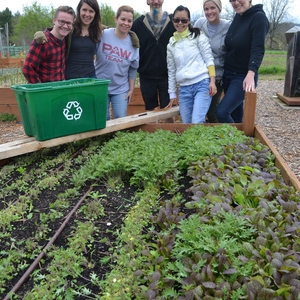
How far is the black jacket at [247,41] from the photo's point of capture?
345 cm

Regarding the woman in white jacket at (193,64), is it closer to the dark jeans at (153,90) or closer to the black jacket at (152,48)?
the black jacket at (152,48)

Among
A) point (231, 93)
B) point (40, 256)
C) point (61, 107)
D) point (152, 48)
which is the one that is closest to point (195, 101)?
point (231, 93)

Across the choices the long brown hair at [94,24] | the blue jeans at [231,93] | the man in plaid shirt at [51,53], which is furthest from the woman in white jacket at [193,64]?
the man in plaid shirt at [51,53]

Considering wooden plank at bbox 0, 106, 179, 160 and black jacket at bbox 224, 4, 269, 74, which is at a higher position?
black jacket at bbox 224, 4, 269, 74

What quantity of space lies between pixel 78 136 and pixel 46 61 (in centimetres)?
81

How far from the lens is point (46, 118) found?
326cm

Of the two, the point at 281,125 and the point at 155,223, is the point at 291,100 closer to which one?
the point at 281,125

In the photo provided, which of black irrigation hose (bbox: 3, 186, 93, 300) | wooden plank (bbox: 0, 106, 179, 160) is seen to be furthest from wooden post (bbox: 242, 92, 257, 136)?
black irrigation hose (bbox: 3, 186, 93, 300)

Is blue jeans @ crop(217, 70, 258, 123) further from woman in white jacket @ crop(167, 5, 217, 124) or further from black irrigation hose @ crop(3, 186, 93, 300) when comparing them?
black irrigation hose @ crop(3, 186, 93, 300)

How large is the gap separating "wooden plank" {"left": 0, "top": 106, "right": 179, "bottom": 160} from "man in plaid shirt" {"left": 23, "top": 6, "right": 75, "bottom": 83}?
26.1 inches

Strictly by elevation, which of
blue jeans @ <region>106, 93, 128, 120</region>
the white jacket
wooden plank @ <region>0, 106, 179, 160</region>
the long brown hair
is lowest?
wooden plank @ <region>0, 106, 179, 160</region>

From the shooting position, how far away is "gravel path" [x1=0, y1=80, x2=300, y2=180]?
15.5 ft

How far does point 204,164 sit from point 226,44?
5.43 ft

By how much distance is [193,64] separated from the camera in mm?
3773
